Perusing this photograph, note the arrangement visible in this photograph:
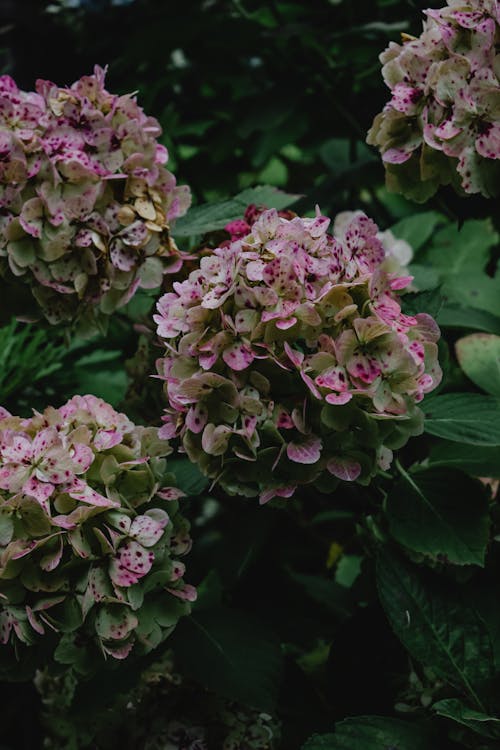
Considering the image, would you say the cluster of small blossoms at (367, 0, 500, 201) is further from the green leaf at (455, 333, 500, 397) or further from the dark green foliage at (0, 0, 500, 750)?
the green leaf at (455, 333, 500, 397)

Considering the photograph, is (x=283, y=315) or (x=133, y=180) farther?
(x=133, y=180)

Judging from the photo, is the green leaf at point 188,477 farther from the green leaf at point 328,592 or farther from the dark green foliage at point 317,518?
the green leaf at point 328,592

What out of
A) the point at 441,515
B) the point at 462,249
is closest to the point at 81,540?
the point at 441,515

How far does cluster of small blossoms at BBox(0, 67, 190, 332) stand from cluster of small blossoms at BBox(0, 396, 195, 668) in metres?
0.16

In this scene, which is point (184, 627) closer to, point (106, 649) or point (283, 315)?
point (106, 649)

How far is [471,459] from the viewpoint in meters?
0.95

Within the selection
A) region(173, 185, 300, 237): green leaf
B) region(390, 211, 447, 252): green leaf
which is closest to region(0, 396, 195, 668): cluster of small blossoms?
region(173, 185, 300, 237): green leaf

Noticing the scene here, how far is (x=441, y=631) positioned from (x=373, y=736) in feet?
0.36

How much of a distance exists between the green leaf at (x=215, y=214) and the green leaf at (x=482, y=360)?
0.88 feet

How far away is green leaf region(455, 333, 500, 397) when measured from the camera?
1.04 m

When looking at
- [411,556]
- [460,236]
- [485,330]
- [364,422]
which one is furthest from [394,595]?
[460,236]

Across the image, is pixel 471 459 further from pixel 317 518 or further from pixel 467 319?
pixel 317 518

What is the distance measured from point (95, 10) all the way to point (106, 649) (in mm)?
1653

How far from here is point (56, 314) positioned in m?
0.98
